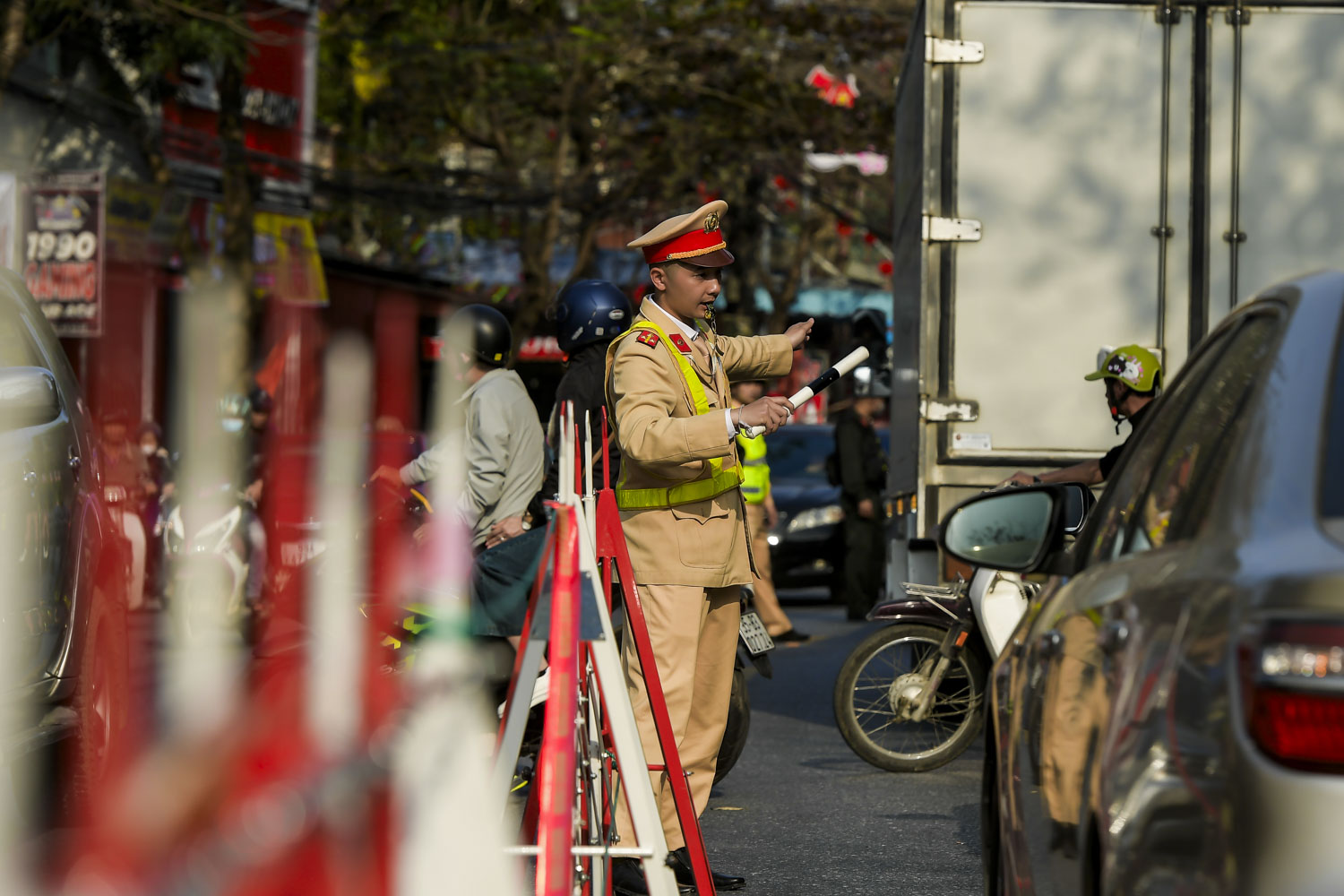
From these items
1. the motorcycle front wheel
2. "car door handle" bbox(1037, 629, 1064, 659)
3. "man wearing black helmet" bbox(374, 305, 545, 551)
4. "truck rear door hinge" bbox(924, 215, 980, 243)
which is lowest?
the motorcycle front wheel

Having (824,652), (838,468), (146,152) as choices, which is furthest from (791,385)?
(824,652)

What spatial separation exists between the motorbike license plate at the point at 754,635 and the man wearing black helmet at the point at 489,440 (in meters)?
1.03

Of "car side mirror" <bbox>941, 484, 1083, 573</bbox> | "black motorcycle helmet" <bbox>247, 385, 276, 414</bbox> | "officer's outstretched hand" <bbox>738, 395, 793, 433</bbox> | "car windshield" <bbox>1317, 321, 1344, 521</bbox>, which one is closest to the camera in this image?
"car windshield" <bbox>1317, 321, 1344, 521</bbox>

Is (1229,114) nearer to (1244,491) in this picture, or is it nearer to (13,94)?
(1244,491)

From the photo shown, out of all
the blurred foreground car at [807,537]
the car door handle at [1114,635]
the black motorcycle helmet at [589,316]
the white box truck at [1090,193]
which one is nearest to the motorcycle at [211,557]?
the blurred foreground car at [807,537]

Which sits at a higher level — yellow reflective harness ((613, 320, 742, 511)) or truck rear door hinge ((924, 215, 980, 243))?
truck rear door hinge ((924, 215, 980, 243))

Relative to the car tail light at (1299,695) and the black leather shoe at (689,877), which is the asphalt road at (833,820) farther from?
the car tail light at (1299,695)

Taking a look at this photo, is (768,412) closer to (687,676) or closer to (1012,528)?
(687,676)

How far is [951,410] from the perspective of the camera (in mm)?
8656

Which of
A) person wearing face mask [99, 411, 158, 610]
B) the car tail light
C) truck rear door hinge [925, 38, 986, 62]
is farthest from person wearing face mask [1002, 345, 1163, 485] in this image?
person wearing face mask [99, 411, 158, 610]

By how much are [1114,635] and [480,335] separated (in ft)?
15.8

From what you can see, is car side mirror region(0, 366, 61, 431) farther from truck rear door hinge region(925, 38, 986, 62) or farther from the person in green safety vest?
the person in green safety vest

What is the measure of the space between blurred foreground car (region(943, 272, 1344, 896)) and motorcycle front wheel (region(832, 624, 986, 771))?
4.54 meters

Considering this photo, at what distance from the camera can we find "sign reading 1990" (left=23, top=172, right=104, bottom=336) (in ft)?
52.9
